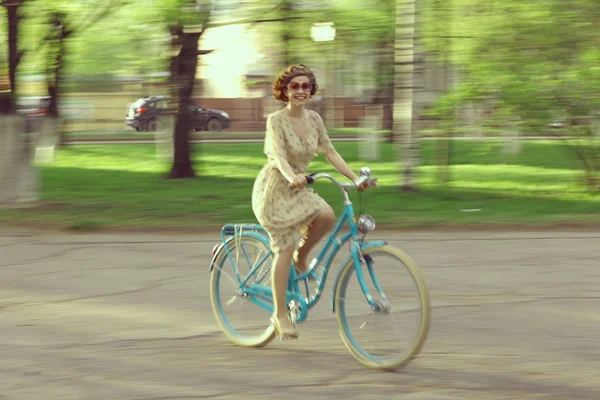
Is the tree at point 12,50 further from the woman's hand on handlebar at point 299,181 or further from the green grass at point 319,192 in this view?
the woman's hand on handlebar at point 299,181

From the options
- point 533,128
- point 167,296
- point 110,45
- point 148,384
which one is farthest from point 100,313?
point 110,45

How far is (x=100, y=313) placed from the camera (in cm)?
712

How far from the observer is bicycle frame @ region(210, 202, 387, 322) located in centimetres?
546

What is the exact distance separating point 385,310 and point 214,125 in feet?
126

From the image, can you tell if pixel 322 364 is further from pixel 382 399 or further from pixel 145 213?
pixel 145 213

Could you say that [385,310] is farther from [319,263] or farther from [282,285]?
[282,285]

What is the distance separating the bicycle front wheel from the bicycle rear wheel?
63 centimetres

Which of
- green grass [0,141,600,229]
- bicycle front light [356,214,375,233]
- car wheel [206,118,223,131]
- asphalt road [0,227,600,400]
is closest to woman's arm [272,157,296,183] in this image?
bicycle front light [356,214,375,233]

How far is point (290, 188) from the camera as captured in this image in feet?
18.7

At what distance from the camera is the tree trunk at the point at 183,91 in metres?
18.4

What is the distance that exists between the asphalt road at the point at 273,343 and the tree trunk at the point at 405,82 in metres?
5.63

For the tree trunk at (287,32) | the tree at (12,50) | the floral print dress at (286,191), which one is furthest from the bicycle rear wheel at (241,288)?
the tree trunk at (287,32)

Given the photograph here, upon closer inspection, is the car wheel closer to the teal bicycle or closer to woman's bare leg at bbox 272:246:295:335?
the teal bicycle

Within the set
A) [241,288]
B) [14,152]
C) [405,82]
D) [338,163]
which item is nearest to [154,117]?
[405,82]
